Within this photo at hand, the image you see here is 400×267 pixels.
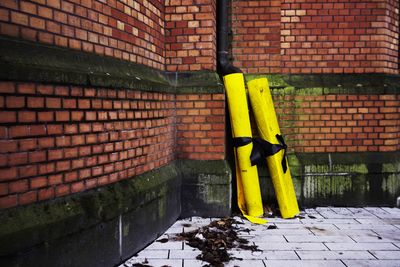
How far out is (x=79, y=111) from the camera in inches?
106

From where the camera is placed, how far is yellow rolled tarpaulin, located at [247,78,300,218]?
4.64 metres

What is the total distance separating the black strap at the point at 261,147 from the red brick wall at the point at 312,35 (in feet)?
3.47

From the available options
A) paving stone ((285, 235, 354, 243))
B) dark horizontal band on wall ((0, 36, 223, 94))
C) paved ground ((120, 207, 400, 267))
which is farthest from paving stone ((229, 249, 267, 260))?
dark horizontal band on wall ((0, 36, 223, 94))

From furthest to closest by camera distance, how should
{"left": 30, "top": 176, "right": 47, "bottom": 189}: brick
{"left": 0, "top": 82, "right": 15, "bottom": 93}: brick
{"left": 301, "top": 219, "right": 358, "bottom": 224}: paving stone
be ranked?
1. {"left": 301, "top": 219, "right": 358, "bottom": 224}: paving stone
2. {"left": 30, "top": 176, "right": 47, "bottom": 189}: brick
3. {"left": 0, "top": 82, "right": 15, "bottom": 93}: brick

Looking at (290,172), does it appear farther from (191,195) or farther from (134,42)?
(134,42)

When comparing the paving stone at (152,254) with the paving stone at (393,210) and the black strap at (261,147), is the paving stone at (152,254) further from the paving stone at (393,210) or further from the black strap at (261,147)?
the paving stone at (393,210)

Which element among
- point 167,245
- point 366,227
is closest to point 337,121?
point 366,227

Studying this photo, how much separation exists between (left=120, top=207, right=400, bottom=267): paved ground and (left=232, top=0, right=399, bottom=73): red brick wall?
6.78ft

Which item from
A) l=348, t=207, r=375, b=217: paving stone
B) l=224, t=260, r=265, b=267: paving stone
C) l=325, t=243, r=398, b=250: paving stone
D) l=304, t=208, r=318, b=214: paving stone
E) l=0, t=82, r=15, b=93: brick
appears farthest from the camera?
l=304, t=208, r=318, b=214: paving stone

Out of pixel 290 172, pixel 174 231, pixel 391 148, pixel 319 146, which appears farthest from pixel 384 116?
pixel 174 231

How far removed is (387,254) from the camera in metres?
3.38

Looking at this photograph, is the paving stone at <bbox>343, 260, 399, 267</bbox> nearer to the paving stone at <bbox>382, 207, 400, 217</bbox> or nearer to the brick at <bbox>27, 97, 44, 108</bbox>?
Answer: the paving stone at <bbox>382, 207, 400, 217</bbox>

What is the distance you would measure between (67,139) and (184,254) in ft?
5.12

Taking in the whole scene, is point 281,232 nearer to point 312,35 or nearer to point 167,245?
point 167,245
